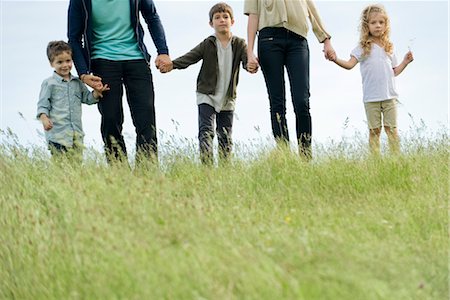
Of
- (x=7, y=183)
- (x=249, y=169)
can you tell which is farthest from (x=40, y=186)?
(x=249, y=169)

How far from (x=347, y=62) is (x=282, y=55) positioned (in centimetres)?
117

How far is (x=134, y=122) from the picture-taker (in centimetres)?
702

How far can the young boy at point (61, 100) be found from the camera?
23.9ft

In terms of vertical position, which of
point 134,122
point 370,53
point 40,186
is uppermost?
point 370,53

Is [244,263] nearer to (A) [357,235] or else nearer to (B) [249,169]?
(A) [357,235]

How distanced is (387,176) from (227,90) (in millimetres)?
2194

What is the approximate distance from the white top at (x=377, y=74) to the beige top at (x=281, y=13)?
3.53 feet

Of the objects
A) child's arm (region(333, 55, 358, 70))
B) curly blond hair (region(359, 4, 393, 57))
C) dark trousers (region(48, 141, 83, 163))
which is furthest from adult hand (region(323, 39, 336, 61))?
dark trousers (region(48, 141, 83, 163))

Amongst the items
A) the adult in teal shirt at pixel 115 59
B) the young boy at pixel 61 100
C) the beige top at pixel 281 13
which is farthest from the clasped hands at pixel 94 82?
the beige top at pixel 281 13

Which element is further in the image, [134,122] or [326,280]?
[134,122]

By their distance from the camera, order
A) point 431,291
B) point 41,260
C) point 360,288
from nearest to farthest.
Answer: point 360,288, point 431,291, point 41,260

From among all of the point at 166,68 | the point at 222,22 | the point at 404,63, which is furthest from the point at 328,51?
the point at 166,68

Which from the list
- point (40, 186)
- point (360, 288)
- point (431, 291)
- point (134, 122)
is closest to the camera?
point (360, 288)

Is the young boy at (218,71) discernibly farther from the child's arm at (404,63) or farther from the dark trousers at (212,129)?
the child's arm at (404,63)
